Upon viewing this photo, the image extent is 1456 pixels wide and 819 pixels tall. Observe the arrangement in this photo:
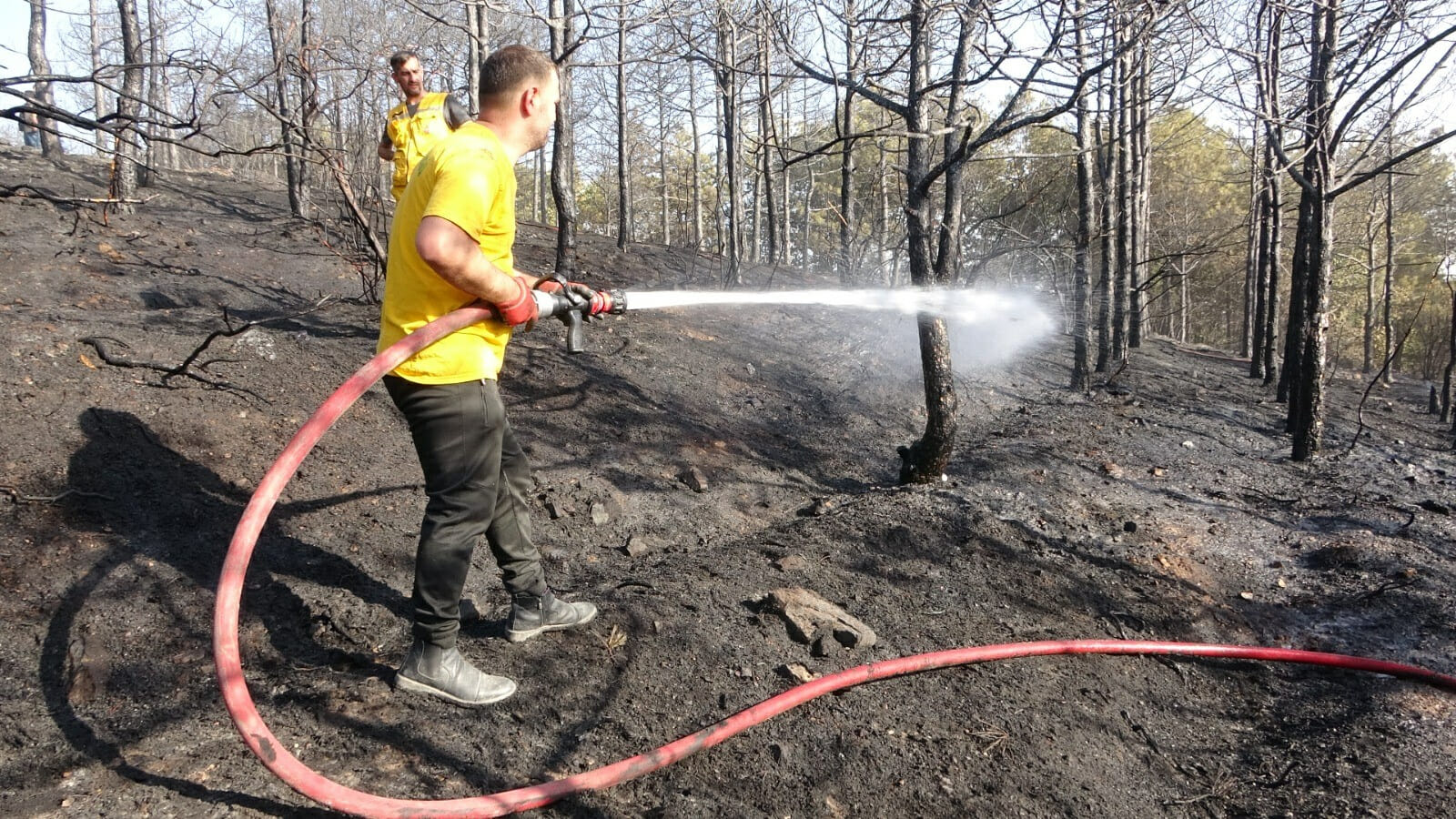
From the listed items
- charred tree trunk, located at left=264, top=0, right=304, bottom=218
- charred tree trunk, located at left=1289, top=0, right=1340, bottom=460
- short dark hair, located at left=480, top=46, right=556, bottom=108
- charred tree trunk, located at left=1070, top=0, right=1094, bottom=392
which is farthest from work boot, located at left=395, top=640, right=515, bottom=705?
charred tree trunk, located at left=1070, top=0, right=1094, bottom=392

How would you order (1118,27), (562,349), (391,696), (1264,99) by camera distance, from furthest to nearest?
A: (562,349) → (1264,99) → (1118,27) → (391,696)

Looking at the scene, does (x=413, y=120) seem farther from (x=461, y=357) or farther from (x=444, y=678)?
(x=444, y=678)

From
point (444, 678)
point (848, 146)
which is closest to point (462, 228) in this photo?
point (444, 678)

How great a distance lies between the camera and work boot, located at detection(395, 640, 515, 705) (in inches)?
103

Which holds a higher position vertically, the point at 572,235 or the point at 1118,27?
the point at 1118,27

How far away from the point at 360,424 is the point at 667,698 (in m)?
3.26

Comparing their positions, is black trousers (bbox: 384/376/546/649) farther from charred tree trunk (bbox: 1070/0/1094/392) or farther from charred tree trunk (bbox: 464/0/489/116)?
charred tree trunk (bbox: 1070/0/1094/392)

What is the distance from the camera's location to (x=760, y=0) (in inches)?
198

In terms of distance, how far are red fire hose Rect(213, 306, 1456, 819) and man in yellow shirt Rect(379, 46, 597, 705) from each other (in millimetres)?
116

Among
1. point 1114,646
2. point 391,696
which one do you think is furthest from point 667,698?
point 1114,646

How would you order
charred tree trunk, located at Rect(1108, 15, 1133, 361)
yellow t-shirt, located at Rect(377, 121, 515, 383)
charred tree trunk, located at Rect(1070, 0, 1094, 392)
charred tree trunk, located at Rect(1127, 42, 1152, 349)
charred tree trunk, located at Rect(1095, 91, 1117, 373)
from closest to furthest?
yellow t-shirt, located at Rect(377, 121, 515, 383) → charred tree trunk, located at Rect(1070, 0, 1094, 392) → charred tree trunk, located at Rect(1095, 91, 1117, 373) → charred tree trunk, located at Rect(1108, 15, 1133, 361) → charred tree trunk, located at Rect(1127, 42, 1152, 349)

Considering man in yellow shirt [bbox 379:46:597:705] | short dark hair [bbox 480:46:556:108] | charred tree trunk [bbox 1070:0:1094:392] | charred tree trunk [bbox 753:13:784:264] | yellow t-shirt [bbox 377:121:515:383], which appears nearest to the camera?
yellow t-shirt [bbox 377:121:515:383]

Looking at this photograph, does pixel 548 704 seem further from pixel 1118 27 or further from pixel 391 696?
pixel 1118 27

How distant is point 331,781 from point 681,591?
164 centimetres
